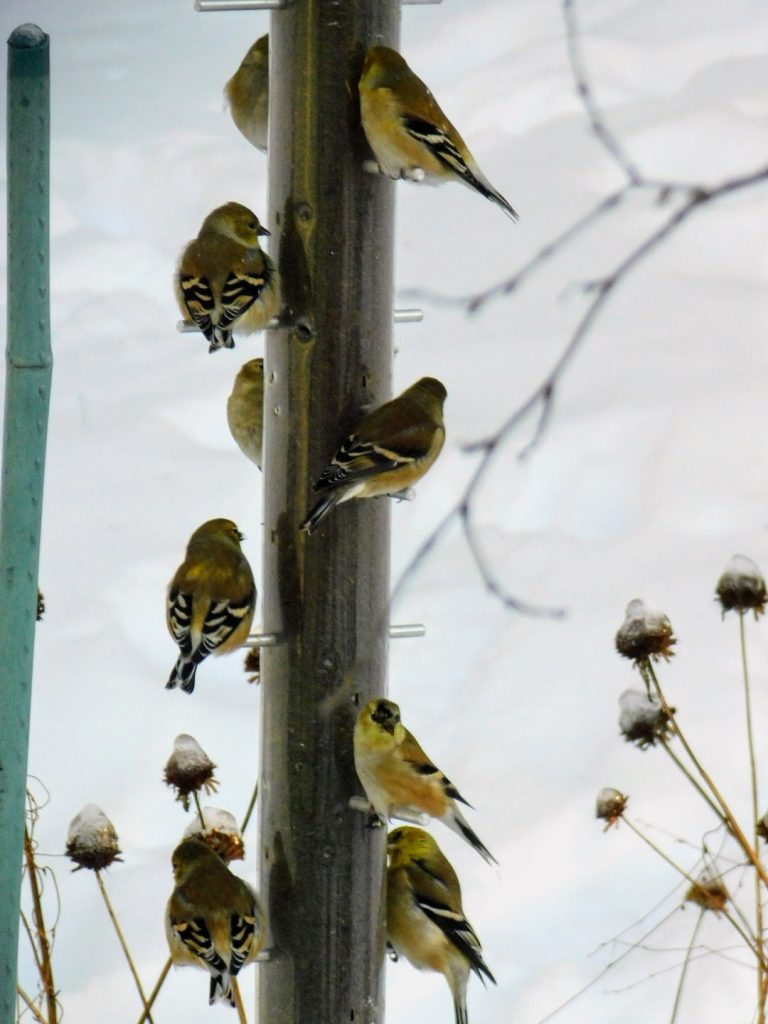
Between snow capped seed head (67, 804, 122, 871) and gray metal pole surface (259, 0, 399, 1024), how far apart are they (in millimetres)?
223

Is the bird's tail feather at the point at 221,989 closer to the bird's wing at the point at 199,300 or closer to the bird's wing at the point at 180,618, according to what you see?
the bird's wing at the point at 180,618

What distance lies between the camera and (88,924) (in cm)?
398

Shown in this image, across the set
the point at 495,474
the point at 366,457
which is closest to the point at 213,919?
the point at 366,457

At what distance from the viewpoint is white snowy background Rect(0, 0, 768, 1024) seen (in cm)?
407

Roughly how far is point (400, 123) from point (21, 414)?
63 cm

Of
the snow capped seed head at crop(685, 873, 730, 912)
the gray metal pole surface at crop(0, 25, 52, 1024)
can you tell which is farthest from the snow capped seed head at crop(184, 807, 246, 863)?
the snow capped seed head at crop(685, 873, 730, 912)

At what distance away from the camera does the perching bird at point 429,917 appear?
2.33 m

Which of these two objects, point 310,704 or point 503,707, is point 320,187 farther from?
point 503,707

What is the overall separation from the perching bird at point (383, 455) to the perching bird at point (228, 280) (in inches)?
8.2

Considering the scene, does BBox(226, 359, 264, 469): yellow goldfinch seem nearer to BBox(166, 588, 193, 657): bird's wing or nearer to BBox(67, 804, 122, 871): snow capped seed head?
BBox(166, 588, 193, 657): bird's wing

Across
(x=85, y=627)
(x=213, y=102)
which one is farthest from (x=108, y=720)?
(x=213, y=102)

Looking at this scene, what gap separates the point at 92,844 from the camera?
2.31 meters

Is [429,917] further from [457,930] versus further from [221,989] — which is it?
[221,989]

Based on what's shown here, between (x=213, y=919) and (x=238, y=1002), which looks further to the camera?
(x=213, y=919)
